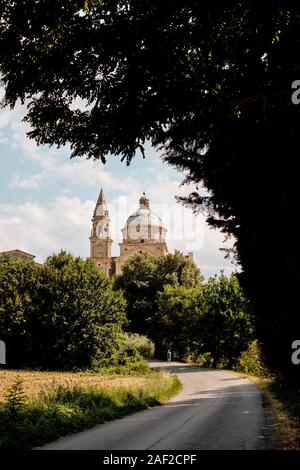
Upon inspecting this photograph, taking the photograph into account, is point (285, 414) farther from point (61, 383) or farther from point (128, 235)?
point (128, 235)

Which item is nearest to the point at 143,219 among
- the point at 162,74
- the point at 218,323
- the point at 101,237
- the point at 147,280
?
the point at 101,237

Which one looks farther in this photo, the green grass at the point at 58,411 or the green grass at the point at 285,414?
the green grass at the point at 58,411

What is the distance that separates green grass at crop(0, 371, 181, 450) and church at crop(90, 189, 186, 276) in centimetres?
8766

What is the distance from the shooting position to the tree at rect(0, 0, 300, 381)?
592 centimetres

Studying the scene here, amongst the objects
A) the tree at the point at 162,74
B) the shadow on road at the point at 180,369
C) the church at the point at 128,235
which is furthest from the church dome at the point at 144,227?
the tree at the point at 162,74

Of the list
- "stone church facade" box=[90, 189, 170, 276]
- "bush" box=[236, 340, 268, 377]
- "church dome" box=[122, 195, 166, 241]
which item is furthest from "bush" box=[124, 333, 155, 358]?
"church dome" box=[122, 195, 166, 241]

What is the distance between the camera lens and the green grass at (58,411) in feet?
35.5

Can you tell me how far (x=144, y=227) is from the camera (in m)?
112

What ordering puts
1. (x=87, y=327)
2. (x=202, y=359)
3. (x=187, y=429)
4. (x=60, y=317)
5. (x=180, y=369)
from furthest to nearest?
(x=202, y=359)
(x=180, y=369)
(x=87, y=327)
(x=60, y=317)
(x=187, y=429)

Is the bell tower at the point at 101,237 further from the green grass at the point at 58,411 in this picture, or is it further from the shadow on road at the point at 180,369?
the green grass at the point at 58,411

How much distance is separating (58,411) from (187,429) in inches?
152

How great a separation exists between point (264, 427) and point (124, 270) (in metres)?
63.5
